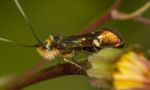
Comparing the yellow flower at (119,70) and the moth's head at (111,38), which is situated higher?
the moth's head at (111,38)

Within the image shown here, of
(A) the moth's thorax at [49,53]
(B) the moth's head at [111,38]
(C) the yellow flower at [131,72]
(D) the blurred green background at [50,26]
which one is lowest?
(C) the yellow flower at [131,72]

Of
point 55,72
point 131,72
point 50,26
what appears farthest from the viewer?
point 50,26

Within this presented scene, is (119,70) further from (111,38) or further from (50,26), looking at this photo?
(50,26)

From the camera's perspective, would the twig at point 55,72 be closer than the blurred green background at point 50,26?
Yes

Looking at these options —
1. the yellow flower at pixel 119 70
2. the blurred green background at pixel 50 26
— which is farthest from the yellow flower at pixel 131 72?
the blurred green background at pixel 50 26

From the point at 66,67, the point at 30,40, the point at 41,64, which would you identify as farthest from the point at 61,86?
the point at 66,67

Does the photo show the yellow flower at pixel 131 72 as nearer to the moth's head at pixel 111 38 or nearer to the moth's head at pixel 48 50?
the moth's head at pixel 111 38

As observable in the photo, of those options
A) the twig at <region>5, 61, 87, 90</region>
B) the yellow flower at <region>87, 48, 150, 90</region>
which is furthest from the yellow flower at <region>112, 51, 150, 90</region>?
the twig at <region>5, 61, 87, 90</region>

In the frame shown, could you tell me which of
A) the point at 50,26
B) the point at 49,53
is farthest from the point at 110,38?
the point at 50,26
